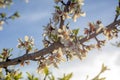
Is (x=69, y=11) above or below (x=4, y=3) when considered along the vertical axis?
below

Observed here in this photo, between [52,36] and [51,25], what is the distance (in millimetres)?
445

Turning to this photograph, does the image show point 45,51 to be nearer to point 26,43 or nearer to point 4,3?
point 26,43

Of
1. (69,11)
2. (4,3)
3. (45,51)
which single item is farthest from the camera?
(4,3)

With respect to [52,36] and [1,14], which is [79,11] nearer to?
[52,36]

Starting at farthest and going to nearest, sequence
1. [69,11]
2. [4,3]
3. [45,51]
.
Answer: [4,3]
[69,11]
[45,51]

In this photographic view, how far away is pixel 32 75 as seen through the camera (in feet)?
12.1

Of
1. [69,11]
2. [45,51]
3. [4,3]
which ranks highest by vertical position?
[4,3]

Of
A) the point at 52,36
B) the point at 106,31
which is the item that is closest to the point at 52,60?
the point at 52,36

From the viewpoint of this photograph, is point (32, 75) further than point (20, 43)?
No

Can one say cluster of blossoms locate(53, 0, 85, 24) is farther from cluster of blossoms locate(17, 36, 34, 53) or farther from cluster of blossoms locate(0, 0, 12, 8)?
cluster of blossoms locate(0, 0, 12, 8)

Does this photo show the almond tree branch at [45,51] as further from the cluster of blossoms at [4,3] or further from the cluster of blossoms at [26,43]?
the cluster of blossoms at [4,3]

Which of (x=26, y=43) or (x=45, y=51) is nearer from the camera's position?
(x=45, y=51)

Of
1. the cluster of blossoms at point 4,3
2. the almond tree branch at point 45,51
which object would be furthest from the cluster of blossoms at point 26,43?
the cluster of blossoms at point 4,3

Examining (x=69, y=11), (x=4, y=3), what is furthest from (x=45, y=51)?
(x=4, y=3)
